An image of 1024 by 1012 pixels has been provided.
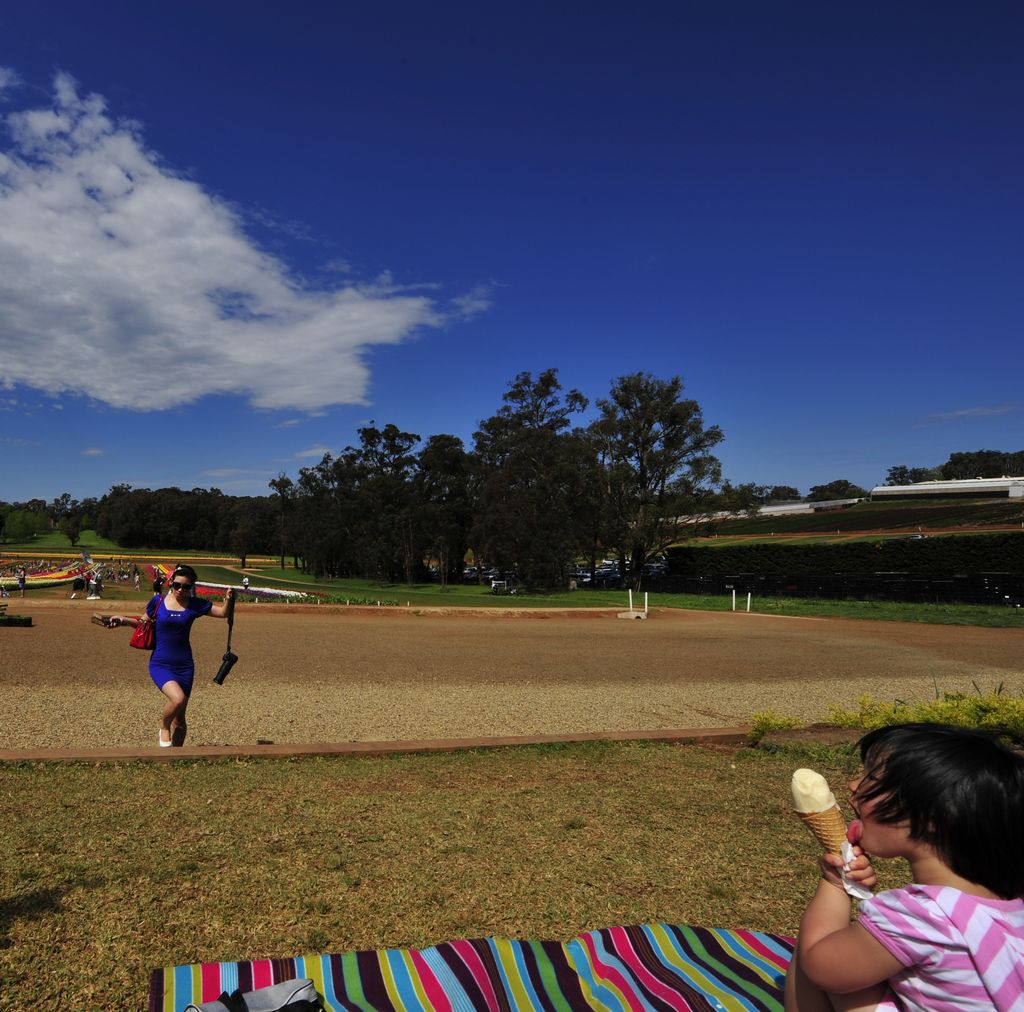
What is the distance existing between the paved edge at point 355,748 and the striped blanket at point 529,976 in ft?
10.8

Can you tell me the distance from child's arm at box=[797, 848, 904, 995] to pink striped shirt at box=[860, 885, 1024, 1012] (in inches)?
1.5

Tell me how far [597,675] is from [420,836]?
7483 millimetres

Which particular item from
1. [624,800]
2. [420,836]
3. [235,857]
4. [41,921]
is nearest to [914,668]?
[624,800]

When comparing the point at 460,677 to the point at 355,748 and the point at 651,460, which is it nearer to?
the point at 355,748

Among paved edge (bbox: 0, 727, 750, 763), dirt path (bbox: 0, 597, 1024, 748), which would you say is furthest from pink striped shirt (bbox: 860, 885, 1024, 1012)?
dirt path (bbox: 0, 597, 1024, 748)

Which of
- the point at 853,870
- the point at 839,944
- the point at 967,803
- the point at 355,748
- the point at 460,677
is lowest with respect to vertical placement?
the point at 460,677

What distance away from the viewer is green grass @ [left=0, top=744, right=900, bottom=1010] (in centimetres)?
292

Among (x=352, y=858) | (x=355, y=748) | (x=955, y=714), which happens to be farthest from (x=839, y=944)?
(x=955, y=714)

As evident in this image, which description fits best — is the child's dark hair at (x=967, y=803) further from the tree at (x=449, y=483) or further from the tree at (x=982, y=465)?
the tree at (x=982, y=465)

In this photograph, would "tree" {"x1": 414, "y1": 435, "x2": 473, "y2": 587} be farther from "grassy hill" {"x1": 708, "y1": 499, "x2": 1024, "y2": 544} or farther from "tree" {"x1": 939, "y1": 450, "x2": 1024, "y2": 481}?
"tree" {"x1": 939, "y1": 450, "x2": 1024, "y2": 481}

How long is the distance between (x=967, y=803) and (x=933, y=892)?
0.62 ft

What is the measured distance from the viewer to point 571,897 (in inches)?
133

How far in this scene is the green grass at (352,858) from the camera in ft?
9.59

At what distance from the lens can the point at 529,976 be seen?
2.55 m
